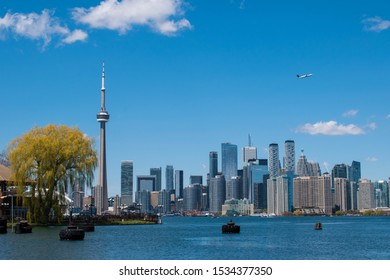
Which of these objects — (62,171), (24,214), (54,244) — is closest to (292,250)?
(54,244)

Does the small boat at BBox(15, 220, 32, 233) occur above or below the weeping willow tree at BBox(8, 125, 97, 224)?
below

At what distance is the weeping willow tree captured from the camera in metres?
96.6

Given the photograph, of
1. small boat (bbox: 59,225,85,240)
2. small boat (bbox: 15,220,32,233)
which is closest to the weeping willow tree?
small boat (bbox: 15,220,32,233)

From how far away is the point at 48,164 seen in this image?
320 ft

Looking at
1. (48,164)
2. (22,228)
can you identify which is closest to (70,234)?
(22,228)

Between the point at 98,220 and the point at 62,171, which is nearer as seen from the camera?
the point at 62,171

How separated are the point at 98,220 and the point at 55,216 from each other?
2536cm

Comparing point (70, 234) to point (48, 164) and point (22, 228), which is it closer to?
point (22, 228)

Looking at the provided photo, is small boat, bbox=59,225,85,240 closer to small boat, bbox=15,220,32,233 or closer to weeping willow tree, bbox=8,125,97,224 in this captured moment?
small boat, bbox=15,220,32,233

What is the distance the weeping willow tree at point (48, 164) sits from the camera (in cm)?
9656

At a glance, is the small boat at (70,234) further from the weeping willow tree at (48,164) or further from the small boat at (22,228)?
the weeping willow tree at (48,164)

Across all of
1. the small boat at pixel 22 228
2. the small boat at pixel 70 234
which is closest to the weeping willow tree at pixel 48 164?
the small boat at pixel 22 228

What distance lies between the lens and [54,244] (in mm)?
66188
